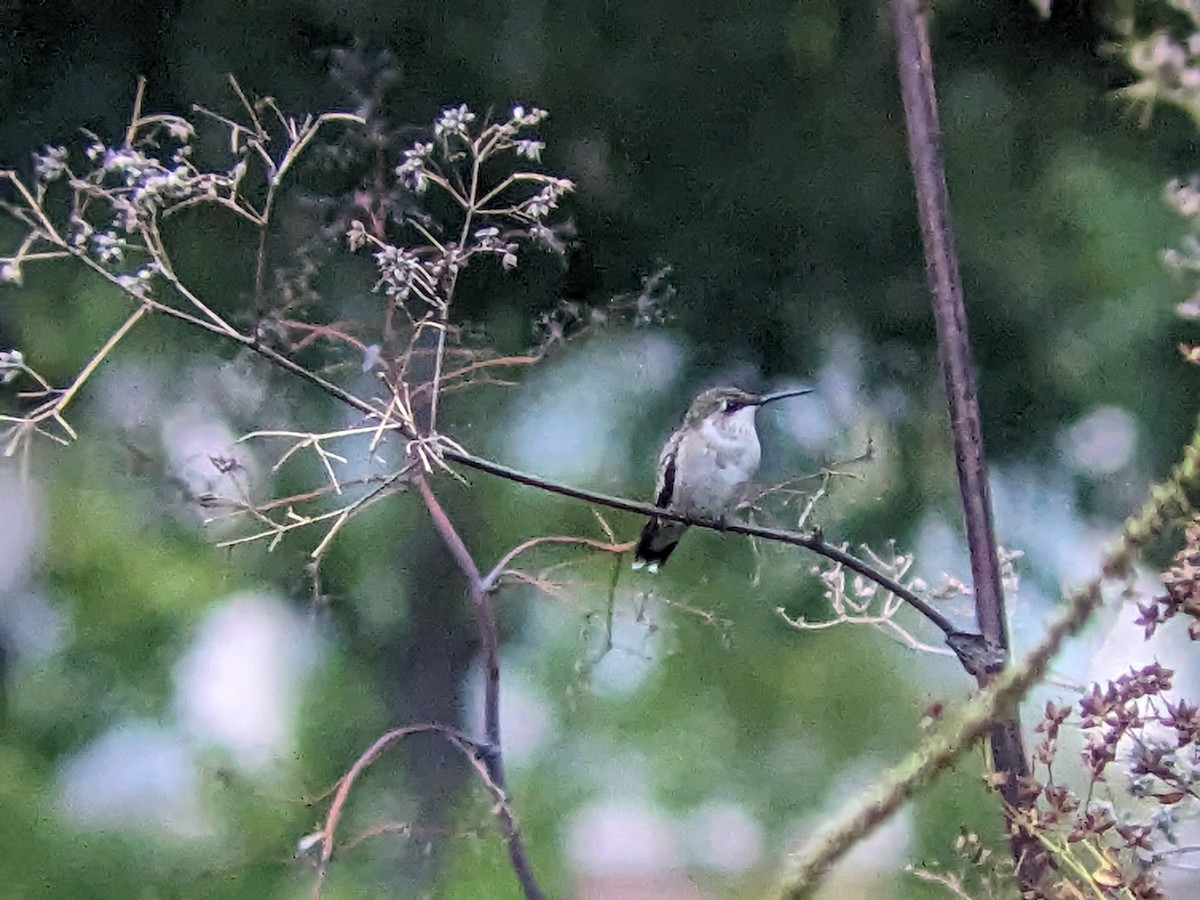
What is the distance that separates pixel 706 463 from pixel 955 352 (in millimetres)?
306

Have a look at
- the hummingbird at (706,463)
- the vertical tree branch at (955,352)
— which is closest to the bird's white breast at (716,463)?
the hummingbird at (706,463)

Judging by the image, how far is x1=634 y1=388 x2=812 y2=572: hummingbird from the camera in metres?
0.77

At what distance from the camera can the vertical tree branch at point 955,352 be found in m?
0.49

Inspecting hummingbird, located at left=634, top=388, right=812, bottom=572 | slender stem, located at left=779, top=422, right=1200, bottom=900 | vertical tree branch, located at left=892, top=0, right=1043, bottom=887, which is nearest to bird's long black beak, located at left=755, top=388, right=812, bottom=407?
hummingbird, located at left=634, top=388, right=812, bottom=572

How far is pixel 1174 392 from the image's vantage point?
78 cm

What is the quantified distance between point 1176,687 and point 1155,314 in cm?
25

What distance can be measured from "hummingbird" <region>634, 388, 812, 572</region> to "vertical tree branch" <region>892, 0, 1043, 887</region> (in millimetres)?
257

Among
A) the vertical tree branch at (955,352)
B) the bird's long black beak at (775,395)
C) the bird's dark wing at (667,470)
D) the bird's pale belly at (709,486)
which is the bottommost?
the bird's dark wing at (667,470)

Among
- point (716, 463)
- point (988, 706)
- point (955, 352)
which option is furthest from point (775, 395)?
point (988, 706)

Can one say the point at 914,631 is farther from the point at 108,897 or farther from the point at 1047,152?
the point at 108,897

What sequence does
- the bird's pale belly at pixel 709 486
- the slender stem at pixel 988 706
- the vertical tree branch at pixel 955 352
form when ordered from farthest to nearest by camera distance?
the bird's pale belly at pixel 709 486, the vertical tree branch at pixel 955 352, the slender stem at pixel 988 706

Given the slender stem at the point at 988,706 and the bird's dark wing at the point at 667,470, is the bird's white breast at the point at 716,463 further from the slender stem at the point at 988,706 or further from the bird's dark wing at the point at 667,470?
the slender stem at the point at 988,706

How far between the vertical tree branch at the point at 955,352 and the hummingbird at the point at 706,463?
257 mm

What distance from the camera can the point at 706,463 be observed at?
2.60 feet
